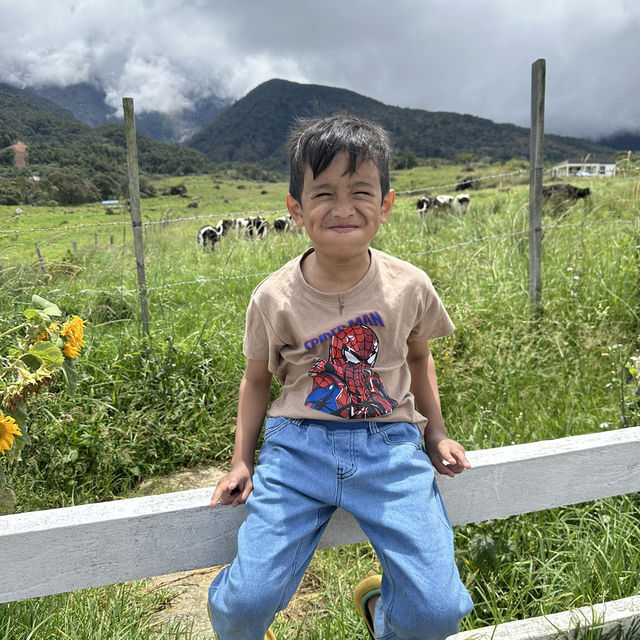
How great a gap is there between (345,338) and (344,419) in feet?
0.64

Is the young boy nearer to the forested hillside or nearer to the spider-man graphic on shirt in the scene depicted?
the spider-man graphic on shirt

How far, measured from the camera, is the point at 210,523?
115 centimetres

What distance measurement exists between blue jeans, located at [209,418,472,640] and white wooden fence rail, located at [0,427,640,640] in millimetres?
74

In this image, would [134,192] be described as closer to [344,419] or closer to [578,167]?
[344,419]

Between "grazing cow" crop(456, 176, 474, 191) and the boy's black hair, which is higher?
the boy's black hair

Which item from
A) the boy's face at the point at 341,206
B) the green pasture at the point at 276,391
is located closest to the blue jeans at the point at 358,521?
the boy's face at the point at 341,206

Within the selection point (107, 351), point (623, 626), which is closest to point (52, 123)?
point (107, 351)

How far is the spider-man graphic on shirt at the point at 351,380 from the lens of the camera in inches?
50.7

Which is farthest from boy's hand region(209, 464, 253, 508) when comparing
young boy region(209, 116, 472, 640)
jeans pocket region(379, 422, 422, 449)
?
jeans pocket region(379, 422, 422, 449)

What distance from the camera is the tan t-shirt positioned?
4.31ft

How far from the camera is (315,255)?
4.80 feet

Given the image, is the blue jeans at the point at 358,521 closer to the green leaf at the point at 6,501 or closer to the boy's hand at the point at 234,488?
the boy's hand at the point at 234,488

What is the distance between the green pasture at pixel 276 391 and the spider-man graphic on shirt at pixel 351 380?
0.71 meters

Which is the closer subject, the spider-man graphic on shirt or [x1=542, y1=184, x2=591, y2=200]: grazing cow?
the spider-man graphic on shirt
